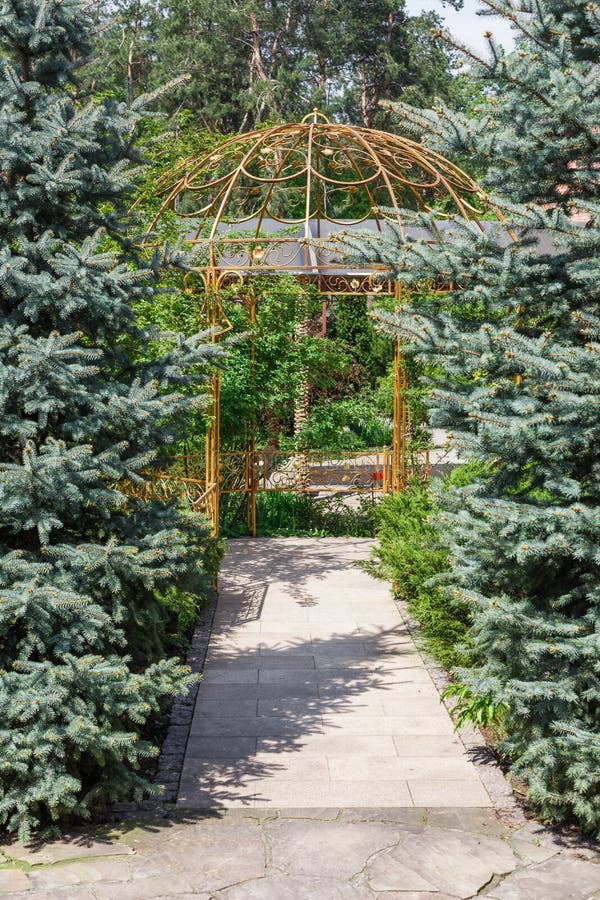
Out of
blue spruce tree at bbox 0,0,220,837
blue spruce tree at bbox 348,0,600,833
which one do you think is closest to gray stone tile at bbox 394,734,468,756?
blue spruce tree at bbox 348,0,600,833

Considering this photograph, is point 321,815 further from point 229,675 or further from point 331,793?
point 229,675

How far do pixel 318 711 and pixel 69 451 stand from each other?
2.71m

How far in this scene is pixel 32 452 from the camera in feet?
14.0

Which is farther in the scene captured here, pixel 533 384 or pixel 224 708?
pixel 224 708

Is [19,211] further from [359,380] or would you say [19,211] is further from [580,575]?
[359,380]

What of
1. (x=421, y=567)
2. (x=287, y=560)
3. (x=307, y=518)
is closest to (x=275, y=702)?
(x=421, y=567)

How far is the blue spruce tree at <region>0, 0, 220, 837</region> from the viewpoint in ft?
13.9

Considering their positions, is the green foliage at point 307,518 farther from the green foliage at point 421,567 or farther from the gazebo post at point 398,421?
the green foliage at point 421,567

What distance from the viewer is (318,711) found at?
19.7 feet

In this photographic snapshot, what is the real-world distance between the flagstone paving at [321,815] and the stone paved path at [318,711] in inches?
0.5

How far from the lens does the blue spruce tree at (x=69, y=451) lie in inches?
167

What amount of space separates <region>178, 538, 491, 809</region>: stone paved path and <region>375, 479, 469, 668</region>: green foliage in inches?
12.1

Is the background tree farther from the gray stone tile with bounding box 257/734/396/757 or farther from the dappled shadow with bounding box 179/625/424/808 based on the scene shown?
the gray stone tile with bounding box 257/734/396/757

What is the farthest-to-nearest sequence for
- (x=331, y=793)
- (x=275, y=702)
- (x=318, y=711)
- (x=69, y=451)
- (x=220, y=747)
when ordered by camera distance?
(x=275, y=702)
(x=318, y=711)
(x=220, y=747)
(x=331, y=793)
(x=69, y=451)
